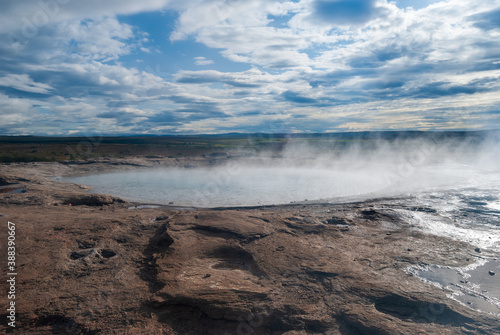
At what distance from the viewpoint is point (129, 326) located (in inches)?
156

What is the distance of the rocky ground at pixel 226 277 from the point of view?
13.5 ft

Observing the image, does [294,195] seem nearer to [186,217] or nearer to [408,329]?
[186,217]

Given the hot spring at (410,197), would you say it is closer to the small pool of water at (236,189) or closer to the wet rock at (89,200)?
Result: the small pool of water at (236,189)

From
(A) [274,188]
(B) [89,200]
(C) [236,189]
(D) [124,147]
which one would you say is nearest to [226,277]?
(B) [89,200]

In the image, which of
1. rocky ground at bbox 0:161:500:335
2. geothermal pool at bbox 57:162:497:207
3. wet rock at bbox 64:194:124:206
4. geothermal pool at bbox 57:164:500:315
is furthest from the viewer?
geothermal pool at bbox 57:162:497:207

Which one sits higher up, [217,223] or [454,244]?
[217,223]

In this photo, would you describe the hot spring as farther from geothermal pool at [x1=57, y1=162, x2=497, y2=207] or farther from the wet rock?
the wet rock

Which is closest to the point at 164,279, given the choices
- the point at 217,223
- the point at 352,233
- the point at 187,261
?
the point at 187,261

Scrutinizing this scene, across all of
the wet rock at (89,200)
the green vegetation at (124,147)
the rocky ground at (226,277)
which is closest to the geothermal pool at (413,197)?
the rocky ground at (226,277)

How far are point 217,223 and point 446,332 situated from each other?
520cm

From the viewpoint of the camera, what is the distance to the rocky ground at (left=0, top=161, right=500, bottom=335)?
4.12 meters

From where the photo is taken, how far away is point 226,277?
201 inches

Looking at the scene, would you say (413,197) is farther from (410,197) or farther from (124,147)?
(124,147)

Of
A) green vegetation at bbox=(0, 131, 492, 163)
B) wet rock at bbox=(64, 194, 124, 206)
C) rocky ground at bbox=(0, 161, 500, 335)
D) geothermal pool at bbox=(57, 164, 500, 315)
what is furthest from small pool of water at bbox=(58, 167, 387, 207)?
green vegetation at bbox=(0, 131, 492, 163)
